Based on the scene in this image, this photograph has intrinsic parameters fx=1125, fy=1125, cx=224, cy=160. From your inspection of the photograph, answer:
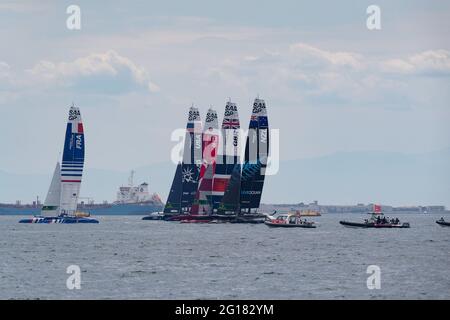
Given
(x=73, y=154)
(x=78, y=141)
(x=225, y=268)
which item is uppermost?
(x=78, y=141)

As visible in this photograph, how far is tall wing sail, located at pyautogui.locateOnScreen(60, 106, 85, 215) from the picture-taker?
187875 mm

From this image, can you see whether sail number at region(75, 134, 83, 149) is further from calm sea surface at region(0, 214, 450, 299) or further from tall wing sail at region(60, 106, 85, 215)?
calm sea surface at region(0, 214, 450, 299)

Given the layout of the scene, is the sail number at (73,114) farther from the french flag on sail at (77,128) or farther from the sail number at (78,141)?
the sail number at (78,141)

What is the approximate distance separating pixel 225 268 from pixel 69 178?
10973 cm

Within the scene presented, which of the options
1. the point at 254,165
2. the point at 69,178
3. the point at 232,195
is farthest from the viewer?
the point at 69,178

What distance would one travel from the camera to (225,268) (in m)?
86.3

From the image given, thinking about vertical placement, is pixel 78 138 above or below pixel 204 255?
above

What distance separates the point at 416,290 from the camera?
7031cm

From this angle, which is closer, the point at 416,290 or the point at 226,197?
the point at 416,290

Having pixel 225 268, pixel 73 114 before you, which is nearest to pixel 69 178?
pixel 73 114

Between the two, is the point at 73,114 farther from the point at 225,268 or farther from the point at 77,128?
the point at 225,268
